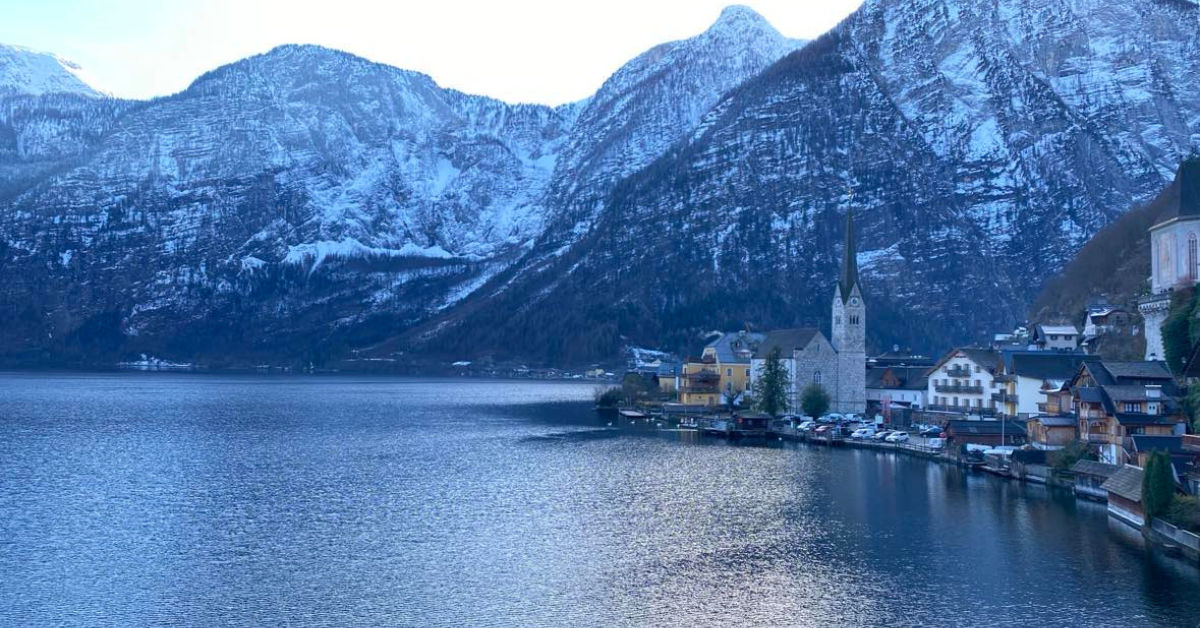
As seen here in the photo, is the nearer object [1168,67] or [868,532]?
[868,532]

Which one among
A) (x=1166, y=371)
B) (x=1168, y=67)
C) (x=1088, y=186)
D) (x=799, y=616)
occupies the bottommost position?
(x=799, y=616)

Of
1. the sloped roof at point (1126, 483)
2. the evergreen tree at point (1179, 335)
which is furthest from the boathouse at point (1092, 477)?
the evergreen tree at point (1179, 335)

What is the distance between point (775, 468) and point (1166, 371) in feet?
71.0

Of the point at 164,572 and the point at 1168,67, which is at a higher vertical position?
the point at 1168,67

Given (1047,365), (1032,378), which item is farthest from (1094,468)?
(1047,365)

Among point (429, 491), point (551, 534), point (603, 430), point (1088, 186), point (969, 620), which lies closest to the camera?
point (969, 620)

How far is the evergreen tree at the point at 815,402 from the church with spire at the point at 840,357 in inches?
82.1

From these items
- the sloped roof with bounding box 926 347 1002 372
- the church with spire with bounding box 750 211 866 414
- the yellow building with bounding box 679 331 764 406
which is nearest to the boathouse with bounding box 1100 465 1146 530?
the sloped roof with bounding box 926 347 1002 372

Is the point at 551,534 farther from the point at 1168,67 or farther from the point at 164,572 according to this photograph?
the point at 1168,67

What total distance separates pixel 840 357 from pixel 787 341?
17.3 ft

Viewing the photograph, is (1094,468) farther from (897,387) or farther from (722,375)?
(722,375)

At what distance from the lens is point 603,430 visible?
9262 cm

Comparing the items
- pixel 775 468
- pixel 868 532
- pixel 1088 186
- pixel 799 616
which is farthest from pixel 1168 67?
pixel 799 616

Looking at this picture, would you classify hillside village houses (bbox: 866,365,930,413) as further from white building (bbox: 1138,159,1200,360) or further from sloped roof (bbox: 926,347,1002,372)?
white building (bbox: 1138,159,1200,360)
